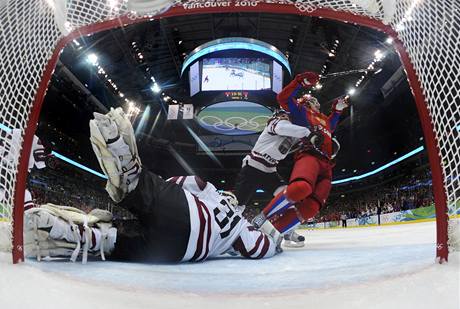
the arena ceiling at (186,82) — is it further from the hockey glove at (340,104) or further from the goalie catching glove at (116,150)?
the goalie catching glove at (116,150)

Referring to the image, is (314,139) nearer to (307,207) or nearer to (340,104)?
(307,207)

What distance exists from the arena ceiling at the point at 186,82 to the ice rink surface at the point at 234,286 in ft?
18.5

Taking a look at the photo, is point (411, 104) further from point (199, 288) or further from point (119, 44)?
point (199, 288)

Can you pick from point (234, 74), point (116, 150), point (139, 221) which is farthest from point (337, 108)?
point (234, 74)

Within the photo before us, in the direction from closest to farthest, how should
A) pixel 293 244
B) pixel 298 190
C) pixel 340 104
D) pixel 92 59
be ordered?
pixel 298 190
pixel 293 244
pixel 340 104
pixel 92 59

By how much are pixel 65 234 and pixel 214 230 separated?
47cm

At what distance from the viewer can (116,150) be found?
41.9 inches

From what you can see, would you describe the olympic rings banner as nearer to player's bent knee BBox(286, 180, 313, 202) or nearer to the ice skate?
the ice skate

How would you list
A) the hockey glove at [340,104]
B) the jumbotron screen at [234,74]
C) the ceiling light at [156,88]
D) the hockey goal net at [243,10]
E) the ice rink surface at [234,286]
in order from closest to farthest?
the ice rink surface at [234,286]
the hockey goal net at [243,10]
the hockey glove at [340,104]
the jumbotron screen at [234,74]
the ceiling light at [156,88]

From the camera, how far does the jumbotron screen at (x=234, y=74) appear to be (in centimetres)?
620

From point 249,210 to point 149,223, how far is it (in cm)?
1135

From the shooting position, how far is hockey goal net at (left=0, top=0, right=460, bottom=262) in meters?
0.92

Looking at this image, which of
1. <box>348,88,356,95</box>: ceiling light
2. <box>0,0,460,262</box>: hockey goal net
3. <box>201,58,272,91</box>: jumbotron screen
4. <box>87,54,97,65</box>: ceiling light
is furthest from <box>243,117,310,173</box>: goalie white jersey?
<box>348,88,356,95</box>: ceiling light

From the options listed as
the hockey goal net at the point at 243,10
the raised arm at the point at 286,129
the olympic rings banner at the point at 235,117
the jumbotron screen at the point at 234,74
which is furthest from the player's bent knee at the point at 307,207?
the olympic rings banner at the point at 235,117
